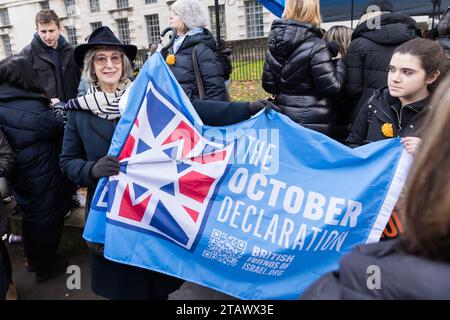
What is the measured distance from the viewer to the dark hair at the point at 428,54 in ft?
8.50

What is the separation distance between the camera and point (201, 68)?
3.87 meters

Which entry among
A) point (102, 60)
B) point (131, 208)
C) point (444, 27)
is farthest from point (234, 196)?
point (444, 27)

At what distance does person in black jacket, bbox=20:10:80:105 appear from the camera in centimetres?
480

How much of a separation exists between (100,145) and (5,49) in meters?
48.6

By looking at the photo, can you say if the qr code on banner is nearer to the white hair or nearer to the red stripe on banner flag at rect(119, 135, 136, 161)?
the red stripe on banner flag at rect(119, 135, 136, 161)

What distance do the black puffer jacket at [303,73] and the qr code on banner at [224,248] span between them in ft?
4.95

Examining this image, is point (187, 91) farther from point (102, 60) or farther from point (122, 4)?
point (122, 4)

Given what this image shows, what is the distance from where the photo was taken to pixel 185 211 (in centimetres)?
254

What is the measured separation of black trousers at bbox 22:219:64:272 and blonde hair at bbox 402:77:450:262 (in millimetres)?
3310

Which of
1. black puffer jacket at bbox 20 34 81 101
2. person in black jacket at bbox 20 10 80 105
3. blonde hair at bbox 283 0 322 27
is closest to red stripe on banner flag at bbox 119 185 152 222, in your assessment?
blonde hair at bbox 283 0 322 27

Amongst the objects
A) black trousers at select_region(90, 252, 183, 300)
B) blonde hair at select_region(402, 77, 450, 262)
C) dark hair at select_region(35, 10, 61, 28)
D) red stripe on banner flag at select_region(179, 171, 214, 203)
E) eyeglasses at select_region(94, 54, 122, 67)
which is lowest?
black trousers at select_region(90, 252, 183, 300)

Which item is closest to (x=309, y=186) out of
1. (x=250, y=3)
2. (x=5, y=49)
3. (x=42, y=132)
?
(x=42, y=132)

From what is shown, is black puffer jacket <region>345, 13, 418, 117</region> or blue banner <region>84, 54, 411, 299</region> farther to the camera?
black puffer jacket <region>345, 13, 418, 117</region>

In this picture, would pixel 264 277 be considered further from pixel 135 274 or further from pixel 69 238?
pixel 69 238
